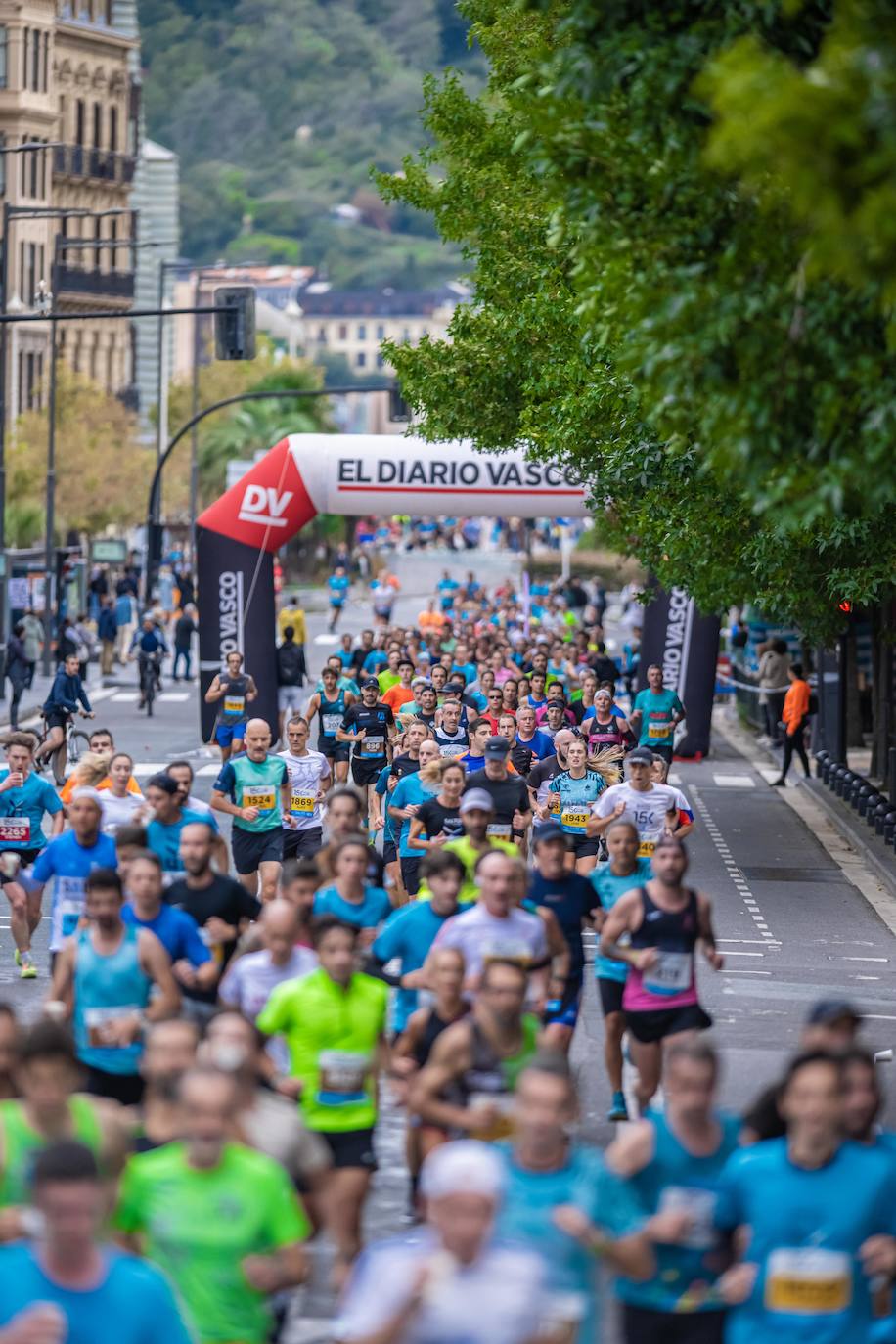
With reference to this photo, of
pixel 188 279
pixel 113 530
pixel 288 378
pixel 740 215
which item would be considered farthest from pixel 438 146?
pixel 188 279


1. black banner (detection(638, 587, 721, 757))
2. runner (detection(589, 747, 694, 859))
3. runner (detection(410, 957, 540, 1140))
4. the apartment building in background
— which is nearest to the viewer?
runner (detection(410, 957, 540, 1140))

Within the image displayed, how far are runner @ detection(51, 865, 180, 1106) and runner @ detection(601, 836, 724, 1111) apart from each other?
234 centimetres

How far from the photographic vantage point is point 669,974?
40.3ft

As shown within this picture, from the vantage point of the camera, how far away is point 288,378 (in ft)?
322

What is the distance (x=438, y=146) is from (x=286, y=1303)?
24.9m

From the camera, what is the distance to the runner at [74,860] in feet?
43.2

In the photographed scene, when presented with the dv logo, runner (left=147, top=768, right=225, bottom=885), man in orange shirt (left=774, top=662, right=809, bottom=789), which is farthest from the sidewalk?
runner (left=147, top=768, right=225, bottom=885)

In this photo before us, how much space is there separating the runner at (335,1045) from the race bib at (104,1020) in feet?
3.08

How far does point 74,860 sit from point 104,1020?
8.83ft

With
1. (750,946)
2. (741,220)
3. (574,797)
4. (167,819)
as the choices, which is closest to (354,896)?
(167,819)

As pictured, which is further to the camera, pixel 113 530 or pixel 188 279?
pixel 188 279

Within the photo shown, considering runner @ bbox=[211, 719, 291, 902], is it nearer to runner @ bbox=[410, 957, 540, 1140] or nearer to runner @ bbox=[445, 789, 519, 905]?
runner @ bbox=[445, 789, 519, 905]

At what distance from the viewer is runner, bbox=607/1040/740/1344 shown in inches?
306

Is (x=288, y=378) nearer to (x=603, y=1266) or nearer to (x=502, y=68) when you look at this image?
(x=502, y=68)
